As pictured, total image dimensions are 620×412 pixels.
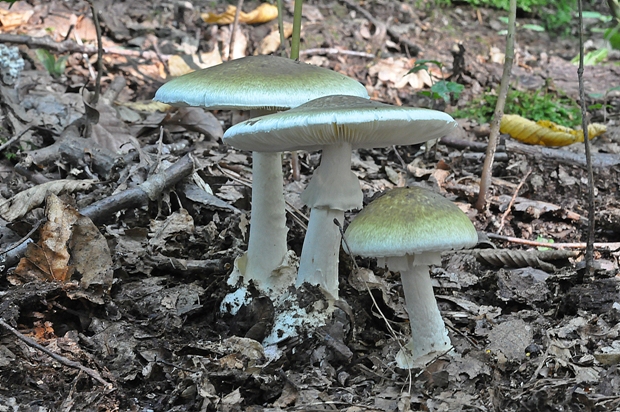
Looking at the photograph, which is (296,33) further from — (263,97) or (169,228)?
(169,228)

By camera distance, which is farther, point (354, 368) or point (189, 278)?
A: point (189, 278)

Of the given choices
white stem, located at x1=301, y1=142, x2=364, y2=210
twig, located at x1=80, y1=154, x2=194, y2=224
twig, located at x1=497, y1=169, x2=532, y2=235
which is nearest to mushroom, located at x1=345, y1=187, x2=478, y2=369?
white stem, located at x1=301, y1=142, x2=364, y2=210

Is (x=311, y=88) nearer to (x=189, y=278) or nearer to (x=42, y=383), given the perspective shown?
(x=189, y=278)

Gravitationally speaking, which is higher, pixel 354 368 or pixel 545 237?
pixel 354 368

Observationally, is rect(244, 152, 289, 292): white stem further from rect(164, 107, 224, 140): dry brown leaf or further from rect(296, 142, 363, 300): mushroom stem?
rect(164, 107, 224, 140): dry brown leaf

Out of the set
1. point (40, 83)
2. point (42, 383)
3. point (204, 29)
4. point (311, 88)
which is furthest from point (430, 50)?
point (42, 383)
